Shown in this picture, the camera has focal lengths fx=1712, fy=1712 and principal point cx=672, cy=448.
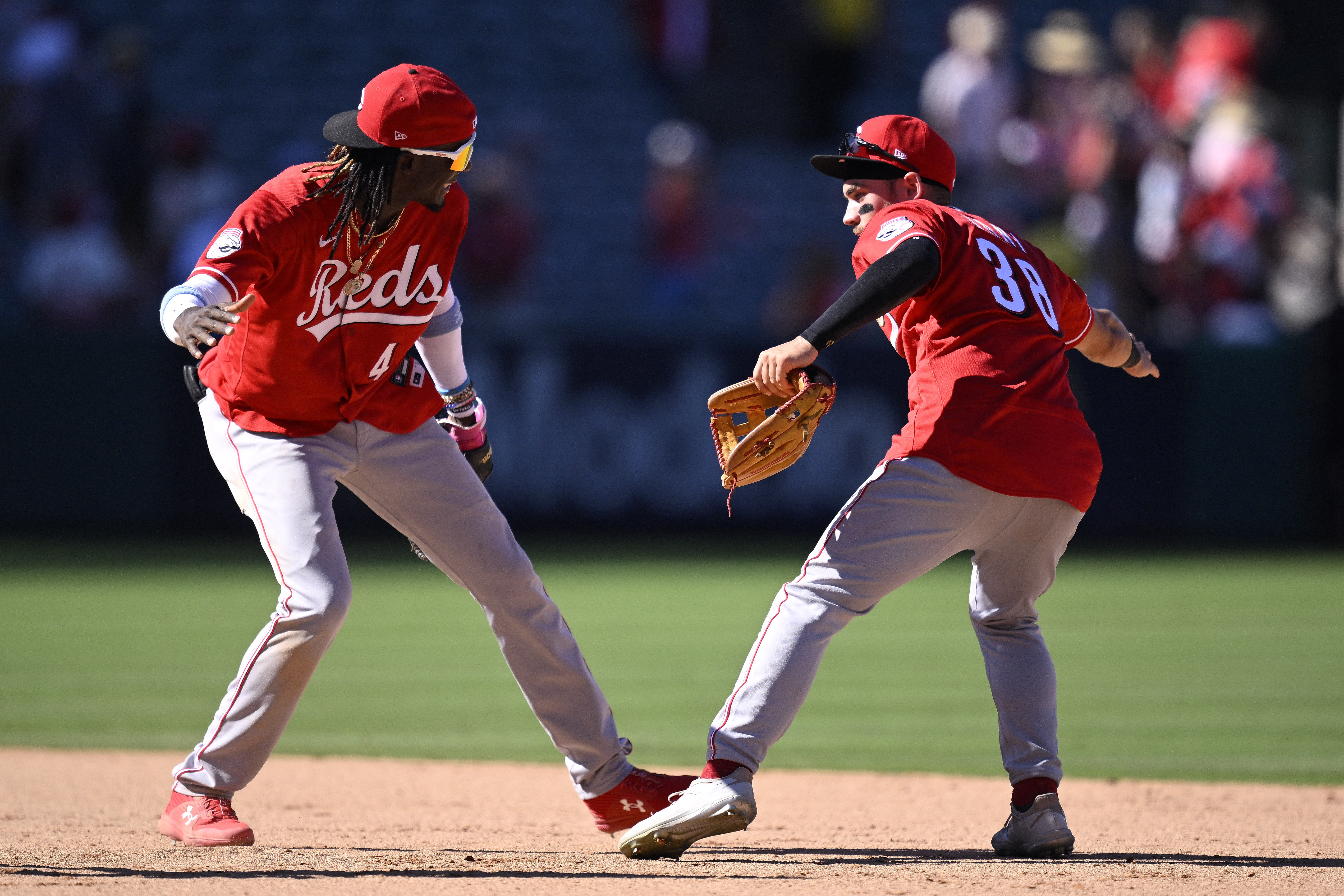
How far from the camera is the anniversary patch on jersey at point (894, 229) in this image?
412 cm

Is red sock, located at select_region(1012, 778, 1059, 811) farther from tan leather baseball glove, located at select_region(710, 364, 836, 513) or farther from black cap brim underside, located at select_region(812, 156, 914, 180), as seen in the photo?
black cap brim underside, located at select_region(812, 156, 914, 180)

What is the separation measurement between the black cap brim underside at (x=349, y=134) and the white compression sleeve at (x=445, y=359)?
0.65m

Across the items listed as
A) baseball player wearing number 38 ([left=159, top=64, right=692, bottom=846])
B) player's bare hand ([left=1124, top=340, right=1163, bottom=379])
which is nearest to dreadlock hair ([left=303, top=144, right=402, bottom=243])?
baseball player wearing number 38 ([left=159, top=64, right=692, bottom=846])

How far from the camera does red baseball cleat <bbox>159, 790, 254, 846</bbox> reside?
14.1ft

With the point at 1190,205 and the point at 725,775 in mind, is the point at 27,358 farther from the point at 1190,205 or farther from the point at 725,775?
the point at 725,775

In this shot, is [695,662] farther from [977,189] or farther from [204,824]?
[977,189]

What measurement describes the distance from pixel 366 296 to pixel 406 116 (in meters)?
0.48

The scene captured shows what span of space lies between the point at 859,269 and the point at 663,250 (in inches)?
438

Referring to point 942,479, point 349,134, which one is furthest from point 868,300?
point 349,134

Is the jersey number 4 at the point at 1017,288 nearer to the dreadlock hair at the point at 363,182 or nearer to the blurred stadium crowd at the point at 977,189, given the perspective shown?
the dreadlock hair at the point at 363,182

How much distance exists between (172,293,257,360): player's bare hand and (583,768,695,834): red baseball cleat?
162 cm

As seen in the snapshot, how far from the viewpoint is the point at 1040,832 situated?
14.3 feet

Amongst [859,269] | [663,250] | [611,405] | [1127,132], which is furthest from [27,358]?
[859,269]

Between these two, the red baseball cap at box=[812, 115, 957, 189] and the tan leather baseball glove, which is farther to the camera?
the red baseball cap at box=[812, 115, 957, 189]
